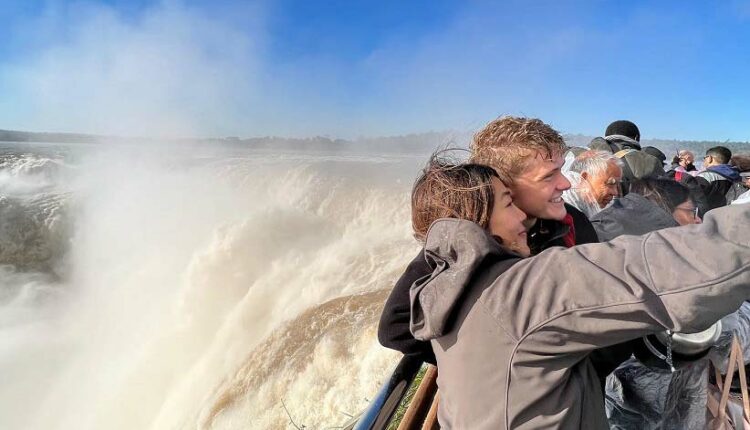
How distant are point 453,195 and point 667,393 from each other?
1005 millimetres

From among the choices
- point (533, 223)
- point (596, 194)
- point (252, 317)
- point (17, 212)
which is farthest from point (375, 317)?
point (17, 212)

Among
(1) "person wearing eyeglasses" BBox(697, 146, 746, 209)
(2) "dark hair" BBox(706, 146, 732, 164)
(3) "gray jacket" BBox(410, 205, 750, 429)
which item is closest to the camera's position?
(3) "gray jacket" BBox(410, 205, 750, 429)

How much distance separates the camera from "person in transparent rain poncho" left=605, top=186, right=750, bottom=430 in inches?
54.5

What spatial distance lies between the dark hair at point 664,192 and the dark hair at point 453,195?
0.93 m

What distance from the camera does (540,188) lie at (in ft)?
5.53

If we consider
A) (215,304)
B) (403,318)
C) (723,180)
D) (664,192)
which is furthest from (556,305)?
(215,304)

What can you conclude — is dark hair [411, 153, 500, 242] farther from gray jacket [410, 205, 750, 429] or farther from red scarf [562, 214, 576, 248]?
red scarf [562, 214, 576, 248]

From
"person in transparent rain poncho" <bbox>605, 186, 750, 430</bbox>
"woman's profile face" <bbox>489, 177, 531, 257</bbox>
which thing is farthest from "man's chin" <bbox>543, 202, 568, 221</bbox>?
"person in transparent rain poncho" <bbox>605, 186, 750, 430</bbox>

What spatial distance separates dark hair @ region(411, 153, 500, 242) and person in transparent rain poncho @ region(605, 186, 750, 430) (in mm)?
794

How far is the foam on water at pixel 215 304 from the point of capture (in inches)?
205

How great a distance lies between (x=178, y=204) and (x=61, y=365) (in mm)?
5349

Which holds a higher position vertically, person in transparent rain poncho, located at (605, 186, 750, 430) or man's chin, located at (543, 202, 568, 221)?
man's chin, located at (543, 202, 568, 221)

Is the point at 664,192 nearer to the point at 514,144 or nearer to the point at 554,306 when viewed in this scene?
the point at 514,144

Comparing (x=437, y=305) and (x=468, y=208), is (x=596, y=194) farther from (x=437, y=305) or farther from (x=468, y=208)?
(x=437, y=305)
